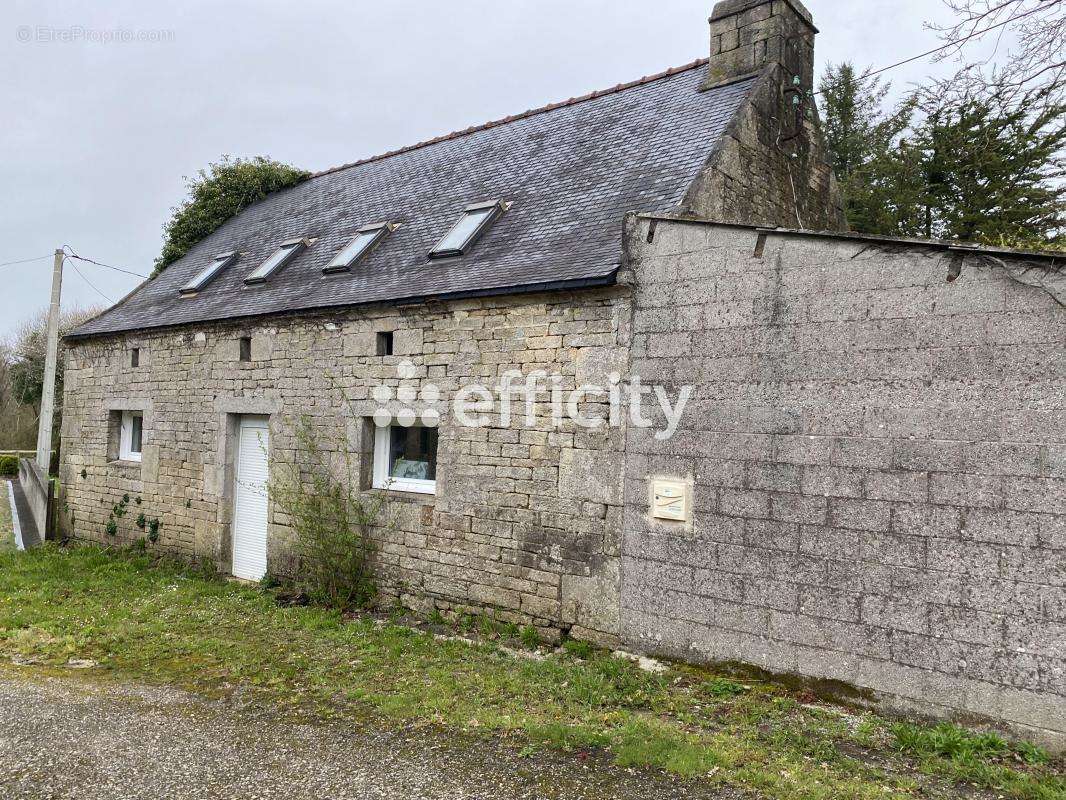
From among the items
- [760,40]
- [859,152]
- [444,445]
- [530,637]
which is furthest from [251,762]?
[859,152]

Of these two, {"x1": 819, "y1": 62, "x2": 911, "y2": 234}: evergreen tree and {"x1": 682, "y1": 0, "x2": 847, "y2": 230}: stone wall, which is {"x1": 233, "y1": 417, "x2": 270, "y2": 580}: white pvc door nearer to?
{"x1": 682, "y1": 0, "x2": 847, "y2": 230}: stone wall

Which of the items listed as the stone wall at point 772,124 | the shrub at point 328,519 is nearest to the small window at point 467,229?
the shrub at point 328,519

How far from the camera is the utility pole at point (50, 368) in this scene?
523 inches

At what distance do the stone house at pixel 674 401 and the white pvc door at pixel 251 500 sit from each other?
42 mm

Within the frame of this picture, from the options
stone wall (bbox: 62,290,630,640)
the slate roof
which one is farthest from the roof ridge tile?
stone wall (bbox: 62,290,630,640)

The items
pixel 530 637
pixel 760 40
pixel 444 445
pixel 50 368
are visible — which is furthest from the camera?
pixel 50 368

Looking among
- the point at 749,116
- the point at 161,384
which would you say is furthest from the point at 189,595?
the point at 749,116

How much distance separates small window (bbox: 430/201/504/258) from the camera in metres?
7.72

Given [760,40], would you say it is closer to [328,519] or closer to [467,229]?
[467,229]

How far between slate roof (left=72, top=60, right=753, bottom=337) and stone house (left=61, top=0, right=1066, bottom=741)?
63 millimetres

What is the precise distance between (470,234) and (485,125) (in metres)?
4.68

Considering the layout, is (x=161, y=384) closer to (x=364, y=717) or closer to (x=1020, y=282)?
(x=364, y=717)

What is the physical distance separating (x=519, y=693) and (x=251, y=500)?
535cm

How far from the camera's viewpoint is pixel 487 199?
8.86m
